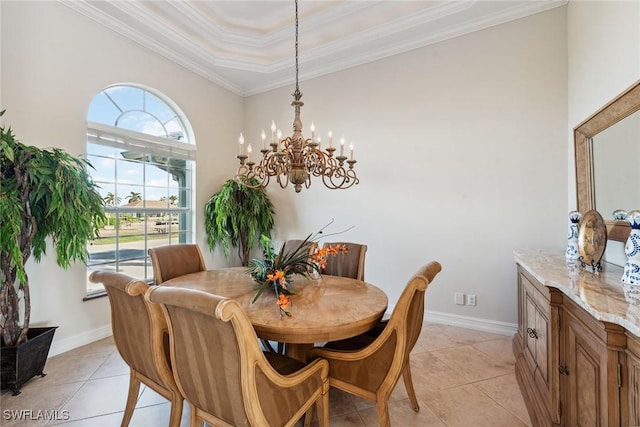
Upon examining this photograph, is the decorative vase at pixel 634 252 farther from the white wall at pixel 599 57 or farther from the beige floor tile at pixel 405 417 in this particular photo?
the beige floor tile at pixel 405 417

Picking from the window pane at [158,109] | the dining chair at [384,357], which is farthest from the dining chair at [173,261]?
the window pane at [158,109]

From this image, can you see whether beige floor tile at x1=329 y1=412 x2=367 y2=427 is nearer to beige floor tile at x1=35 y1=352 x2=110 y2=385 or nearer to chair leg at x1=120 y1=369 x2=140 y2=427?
chair leg at x1=120 y1=369 x2=140 y2=427

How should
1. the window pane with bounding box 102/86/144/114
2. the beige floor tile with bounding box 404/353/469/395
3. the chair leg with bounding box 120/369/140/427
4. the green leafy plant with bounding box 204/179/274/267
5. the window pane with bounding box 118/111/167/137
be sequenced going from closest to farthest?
the chair leg with bounding box 120/369/140/427 < the beige floor tile with bounding box 404/353/469/395 < the window pane with bounding box 102/86/144/114 < the window pane with bounding box 118/111/167/137 < the green leafy plant with bounding box 204/179/274/267

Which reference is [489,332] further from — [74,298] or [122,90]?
[122,90]

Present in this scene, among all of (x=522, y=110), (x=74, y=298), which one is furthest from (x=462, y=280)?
(x=74, y=298)

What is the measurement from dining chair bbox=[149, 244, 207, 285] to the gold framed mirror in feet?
10.4

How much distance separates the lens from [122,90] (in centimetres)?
307

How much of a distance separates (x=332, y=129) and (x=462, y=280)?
8.09ft

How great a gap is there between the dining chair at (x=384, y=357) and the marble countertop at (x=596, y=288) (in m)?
0.59

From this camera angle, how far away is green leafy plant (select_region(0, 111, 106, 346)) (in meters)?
1.82

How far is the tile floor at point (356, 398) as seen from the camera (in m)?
1.68

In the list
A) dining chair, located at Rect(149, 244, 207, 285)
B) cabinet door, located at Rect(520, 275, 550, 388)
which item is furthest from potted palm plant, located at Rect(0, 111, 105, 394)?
cabinet door, located at Rect(520, 275, 550, 388)

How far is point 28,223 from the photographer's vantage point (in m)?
2.00

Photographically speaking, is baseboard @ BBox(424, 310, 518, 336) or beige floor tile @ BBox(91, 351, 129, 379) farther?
baseboard @ BBox(424, 310, 518, 336)
